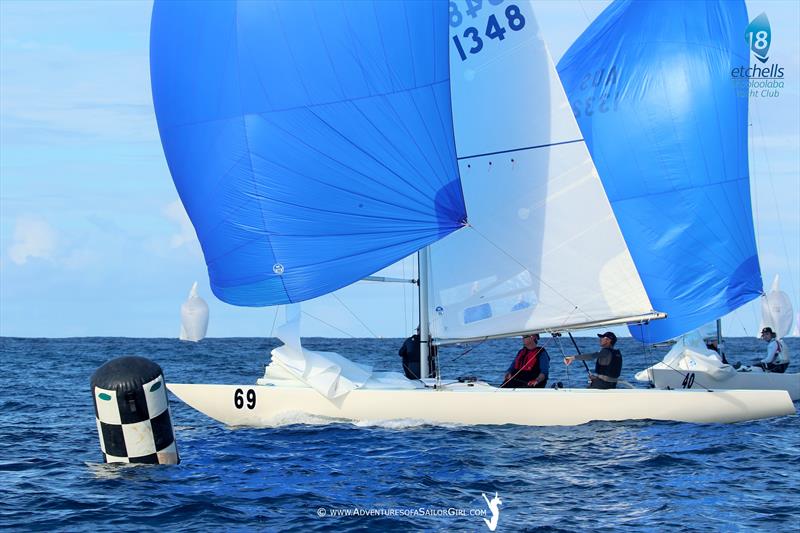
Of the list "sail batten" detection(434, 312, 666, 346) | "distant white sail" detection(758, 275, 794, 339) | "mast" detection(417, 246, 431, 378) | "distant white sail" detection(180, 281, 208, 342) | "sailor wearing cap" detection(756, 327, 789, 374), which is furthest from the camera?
"distant white sail" detection(180, 281, 208, 342)

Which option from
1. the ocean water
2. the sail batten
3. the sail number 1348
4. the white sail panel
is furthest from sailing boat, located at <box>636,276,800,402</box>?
the sail number 1348

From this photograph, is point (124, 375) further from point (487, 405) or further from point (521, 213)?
point (521, 213)

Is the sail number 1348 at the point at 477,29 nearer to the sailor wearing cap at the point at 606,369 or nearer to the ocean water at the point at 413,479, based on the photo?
the sailor wearing cap at the point at 606,369

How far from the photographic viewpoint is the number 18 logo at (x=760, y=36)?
2344 centimetres

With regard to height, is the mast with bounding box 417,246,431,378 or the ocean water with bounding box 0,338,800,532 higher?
the mast with bounding box 417,246,431,378

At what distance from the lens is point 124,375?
34.5 feet

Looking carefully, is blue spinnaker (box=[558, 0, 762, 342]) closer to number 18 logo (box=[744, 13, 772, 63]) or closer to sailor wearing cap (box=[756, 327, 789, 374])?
sailor wearing cap (box=[756, 327, 789, 374])

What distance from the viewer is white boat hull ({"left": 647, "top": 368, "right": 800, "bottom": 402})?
20.3m

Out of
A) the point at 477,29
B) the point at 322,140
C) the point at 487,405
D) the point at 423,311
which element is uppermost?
the point at 477,29

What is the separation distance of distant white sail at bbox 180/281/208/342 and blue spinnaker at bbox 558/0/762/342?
4448 cm

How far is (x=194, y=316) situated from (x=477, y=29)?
50.5 metres

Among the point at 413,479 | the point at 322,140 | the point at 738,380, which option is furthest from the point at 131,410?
the point at 738,380

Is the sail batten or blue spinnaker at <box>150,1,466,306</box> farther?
the sail batten

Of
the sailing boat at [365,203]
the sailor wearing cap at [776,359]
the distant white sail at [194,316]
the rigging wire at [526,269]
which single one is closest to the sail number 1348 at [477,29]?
the sailing boat at [365,203]
